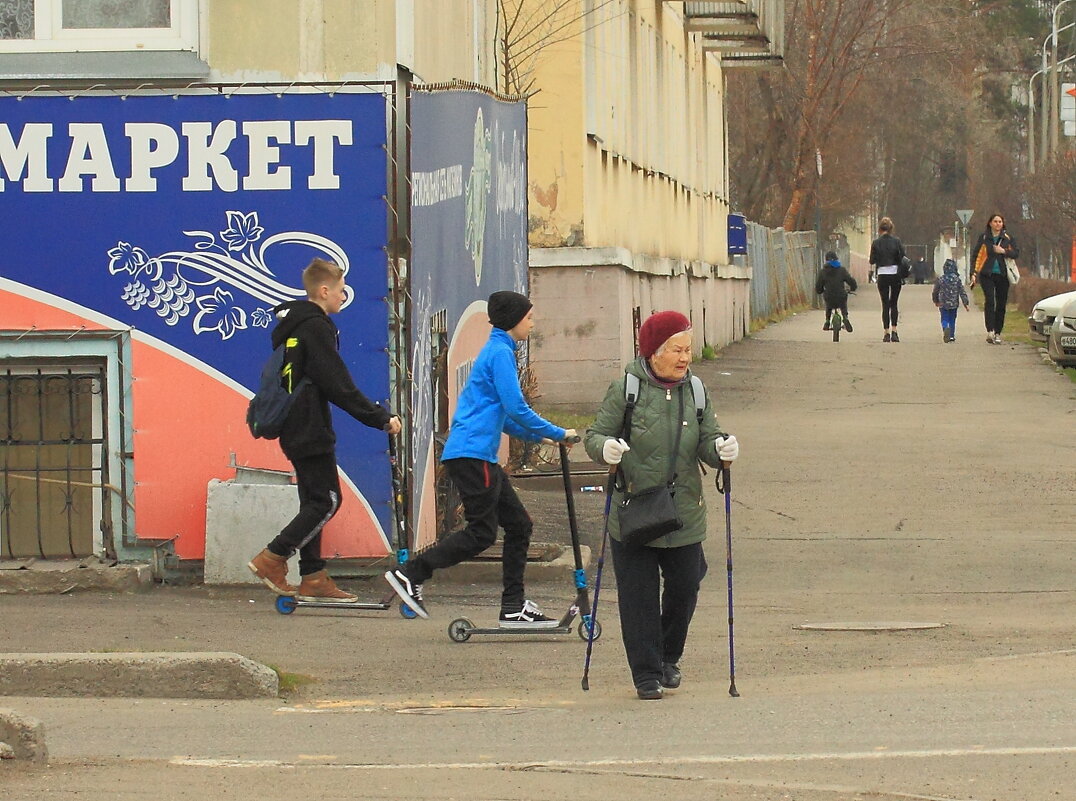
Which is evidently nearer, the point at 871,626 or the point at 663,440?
the point at 663,440

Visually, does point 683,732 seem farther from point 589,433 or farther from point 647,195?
point 647,195

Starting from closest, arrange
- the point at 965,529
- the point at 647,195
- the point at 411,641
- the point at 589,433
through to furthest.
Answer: the point at 589,433
the point at 411,641
the point at 965,529
the point at 647,195

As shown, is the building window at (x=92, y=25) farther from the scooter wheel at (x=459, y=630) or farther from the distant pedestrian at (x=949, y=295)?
the distant pedestrian at (x=949, y=295)

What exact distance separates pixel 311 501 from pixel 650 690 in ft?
8.48

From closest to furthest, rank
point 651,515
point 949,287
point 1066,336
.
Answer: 1. point 651,515
2. point 1066,336
3. point 949,287

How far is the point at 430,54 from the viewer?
12328 millimetres

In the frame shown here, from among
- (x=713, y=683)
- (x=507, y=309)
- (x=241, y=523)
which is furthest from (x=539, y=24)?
(x=713, y=683)

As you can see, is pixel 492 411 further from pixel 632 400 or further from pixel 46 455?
pixel 46 455

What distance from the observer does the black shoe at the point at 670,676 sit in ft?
27.4

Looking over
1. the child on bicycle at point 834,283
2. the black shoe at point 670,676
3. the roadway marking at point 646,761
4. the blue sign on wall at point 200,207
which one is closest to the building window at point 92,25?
the blue sign on wall at point 200,207

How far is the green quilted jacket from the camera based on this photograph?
8016mm

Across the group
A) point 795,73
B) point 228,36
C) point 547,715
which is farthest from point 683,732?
point 795,73

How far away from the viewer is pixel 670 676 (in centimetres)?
836

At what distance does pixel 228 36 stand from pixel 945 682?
516 cm
